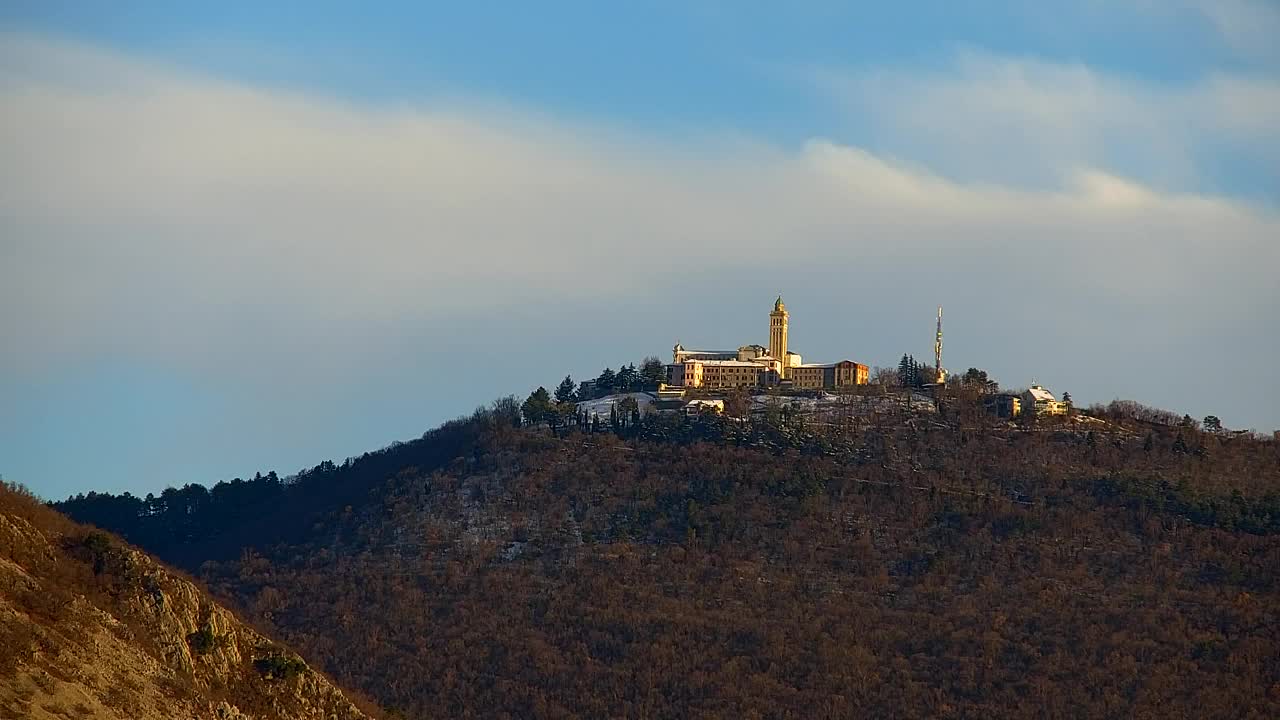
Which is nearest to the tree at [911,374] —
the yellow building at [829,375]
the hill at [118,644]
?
the yellow building at [829,375]

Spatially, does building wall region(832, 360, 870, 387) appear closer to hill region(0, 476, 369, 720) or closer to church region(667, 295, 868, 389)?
church region(667, 295, 868, 389)

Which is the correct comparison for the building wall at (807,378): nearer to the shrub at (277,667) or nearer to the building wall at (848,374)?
the building wall at (848,374)

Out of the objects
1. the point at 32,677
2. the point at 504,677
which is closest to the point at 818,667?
the point at 504,677

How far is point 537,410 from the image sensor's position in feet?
609

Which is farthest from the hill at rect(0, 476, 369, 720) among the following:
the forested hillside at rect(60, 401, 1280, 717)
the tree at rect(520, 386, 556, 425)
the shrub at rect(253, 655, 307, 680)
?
the tree at rect(520, 386, 556, 425)

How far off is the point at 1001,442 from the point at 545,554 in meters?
39.1

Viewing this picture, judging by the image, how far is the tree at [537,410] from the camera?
186m

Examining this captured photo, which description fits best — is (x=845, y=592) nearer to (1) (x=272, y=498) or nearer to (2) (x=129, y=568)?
(1) (x=272, y=498)

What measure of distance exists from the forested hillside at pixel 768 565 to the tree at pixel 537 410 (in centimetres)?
164

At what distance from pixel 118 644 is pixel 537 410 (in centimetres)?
10595

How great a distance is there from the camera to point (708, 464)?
174 metres

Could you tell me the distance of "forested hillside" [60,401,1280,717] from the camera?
14525 cm

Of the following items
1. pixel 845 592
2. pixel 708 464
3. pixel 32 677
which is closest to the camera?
pixel 32 677

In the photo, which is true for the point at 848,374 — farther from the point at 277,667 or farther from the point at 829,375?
the point at 277,667
